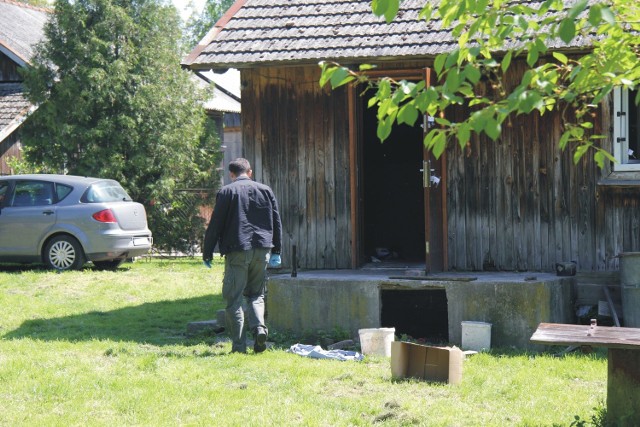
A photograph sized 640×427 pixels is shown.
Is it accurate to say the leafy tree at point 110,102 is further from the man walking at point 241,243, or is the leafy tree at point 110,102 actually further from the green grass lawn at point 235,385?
the man walking at point 241,243

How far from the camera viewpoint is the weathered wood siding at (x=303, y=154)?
11672mm

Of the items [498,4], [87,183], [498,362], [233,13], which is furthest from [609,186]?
[87,183]

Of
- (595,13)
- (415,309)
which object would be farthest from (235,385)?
(595,13)

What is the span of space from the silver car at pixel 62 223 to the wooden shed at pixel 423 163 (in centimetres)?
539

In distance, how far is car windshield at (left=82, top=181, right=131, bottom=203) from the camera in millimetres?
16578

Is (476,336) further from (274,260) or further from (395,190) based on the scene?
(395,190)

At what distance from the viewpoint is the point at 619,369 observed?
645cm

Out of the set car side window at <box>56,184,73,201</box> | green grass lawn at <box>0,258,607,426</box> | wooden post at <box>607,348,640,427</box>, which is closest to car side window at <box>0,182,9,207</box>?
car side window at <box>56,184,73,201</box>

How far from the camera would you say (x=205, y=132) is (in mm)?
23844

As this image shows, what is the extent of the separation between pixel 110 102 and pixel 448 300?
42.5ft

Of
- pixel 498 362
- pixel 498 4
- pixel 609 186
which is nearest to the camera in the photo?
pixel 498 4

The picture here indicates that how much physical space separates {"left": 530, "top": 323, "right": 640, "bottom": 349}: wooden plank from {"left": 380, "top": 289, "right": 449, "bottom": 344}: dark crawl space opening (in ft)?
15.4

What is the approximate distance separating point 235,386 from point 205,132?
16.2 m

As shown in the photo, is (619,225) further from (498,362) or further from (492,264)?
(498,362)
